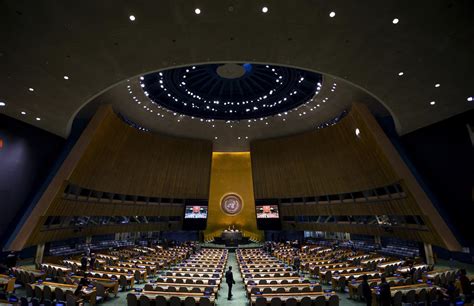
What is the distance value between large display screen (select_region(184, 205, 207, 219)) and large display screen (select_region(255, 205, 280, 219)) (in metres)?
6.86

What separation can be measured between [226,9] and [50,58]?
835 cm

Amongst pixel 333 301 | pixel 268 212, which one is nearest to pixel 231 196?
Answer: pixel 268 212

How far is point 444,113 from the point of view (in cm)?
1714

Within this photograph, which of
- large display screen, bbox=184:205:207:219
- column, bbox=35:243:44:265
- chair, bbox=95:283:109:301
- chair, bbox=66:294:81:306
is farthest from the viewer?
large display screen, bbox=184:205:207:219

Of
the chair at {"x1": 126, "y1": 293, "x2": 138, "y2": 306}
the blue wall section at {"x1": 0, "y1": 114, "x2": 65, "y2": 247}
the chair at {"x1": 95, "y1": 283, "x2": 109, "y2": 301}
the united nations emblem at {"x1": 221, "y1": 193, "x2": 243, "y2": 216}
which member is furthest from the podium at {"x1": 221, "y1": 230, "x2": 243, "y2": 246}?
the chair at {"x1": 126, "y1": 293, "x2": 138, "y2": 306}

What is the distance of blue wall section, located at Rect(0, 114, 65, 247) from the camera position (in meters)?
17.0

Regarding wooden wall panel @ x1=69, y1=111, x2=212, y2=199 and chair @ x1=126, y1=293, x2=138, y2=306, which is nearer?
chair @ x1=126, y1=293, x2=138, y2=306

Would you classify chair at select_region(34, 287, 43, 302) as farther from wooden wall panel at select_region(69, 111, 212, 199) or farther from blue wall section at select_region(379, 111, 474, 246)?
blue wall section at select_region(379, 111, 474, 246)

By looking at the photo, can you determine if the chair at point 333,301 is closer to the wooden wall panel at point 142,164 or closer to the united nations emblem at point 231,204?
the wooden wall panel at point 142,164

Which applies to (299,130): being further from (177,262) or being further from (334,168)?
(177,262)

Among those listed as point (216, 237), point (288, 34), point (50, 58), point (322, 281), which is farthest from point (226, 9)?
point (216, 237)

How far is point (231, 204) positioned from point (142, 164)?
16303 mm

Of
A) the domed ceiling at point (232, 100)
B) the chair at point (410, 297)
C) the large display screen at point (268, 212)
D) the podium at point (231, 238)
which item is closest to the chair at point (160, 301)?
the chair at point (410, 297)

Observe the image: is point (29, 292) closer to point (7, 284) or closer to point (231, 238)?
point (7, 284)
